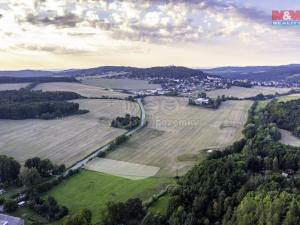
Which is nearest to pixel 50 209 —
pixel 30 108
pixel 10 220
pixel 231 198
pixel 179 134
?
pixel 10 220

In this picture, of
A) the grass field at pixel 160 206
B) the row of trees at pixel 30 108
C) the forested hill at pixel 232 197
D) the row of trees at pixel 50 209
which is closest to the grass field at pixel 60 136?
the row of trees at pixel 30 108

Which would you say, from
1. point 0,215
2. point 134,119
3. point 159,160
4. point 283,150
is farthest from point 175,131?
point 0,215

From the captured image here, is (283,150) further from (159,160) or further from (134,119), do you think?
(134,119)

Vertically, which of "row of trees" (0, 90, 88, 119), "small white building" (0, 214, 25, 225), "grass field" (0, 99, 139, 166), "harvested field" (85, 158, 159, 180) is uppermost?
"row of trees" (0, 90, 88, 119)

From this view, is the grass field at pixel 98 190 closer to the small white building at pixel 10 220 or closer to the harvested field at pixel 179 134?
the harvested field at pixel 179 134

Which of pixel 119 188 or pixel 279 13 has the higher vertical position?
pixel 279 13

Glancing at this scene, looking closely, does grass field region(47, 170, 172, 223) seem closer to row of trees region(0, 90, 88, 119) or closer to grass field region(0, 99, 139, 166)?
grass field region(0, 99, 139, 166)

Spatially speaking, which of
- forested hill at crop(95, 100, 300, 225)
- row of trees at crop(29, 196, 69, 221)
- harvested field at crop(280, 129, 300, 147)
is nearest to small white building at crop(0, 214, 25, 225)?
row of trees at crop(29, 196, 69, 221)

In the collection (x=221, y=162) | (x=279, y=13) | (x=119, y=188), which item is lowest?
(x=119, y=188)
